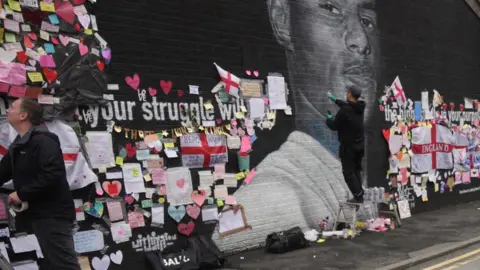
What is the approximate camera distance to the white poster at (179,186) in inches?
253

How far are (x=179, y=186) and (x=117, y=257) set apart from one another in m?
1.24

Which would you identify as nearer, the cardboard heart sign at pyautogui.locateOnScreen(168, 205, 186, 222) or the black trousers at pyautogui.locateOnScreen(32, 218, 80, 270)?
the black trousers at pyautogui.locateOnScreen(32, 218, 80, 270)

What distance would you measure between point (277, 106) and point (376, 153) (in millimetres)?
3025

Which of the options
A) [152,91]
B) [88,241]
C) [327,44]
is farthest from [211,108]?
[327,44]

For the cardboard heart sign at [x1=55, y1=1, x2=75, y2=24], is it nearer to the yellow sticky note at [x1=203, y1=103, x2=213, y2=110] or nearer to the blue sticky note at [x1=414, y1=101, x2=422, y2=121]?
the yellow sticky note at [x1=203, y1=103, x2=213, y2=110]

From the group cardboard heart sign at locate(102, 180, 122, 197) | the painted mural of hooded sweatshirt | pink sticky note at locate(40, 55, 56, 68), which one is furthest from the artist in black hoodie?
pink sticky note at locate(40, 55, 56, 68)

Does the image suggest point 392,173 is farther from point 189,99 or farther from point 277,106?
point 189,99

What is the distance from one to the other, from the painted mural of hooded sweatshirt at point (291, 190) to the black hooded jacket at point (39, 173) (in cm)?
316

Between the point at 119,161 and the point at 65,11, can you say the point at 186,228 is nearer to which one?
the point at 119,161

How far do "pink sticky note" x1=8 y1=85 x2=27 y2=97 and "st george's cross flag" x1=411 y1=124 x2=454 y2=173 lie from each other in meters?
8.19

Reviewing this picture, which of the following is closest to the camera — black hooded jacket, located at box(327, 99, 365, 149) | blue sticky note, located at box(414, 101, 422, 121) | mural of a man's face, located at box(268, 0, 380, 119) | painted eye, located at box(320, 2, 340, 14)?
black hooded jacket, located at box(327, 99, 365, 149)

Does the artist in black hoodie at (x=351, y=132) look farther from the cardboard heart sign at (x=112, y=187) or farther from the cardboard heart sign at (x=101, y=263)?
the cardboard heart sign at (x=101, y=263)

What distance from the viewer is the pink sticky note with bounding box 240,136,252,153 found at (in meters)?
7.32

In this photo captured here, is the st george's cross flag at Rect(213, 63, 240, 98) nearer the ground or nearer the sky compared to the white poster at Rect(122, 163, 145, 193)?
nearer the sky
